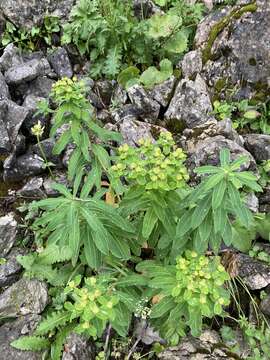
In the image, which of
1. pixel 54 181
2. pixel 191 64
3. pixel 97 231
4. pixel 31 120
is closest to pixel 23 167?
pixel 54 181

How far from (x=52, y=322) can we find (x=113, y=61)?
145 inches

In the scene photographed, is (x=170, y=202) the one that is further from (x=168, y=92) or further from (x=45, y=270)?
(x=168, y=92)

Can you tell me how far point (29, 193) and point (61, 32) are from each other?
274cm

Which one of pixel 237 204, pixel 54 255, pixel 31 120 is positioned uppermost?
pixel 237 204

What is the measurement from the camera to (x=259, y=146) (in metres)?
5.26

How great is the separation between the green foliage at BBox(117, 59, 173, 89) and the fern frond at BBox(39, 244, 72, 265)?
2.55m

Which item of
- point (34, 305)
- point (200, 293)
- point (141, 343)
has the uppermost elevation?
point (200, 293)

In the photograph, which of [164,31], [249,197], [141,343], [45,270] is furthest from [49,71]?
[141,343]

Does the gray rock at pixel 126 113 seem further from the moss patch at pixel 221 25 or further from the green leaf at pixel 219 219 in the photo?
the green leaf at pixel 219 219

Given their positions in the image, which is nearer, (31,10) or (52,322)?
(52,322)

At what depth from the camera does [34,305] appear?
4.39 metres

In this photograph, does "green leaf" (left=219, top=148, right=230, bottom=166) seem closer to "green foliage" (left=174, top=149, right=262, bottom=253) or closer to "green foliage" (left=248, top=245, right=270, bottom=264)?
"green foliage" (left=174, top=149, right=262, bottom=253)

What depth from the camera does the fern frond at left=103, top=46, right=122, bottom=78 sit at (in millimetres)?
5910

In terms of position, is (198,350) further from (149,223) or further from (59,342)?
(149,223)
